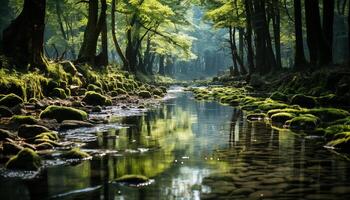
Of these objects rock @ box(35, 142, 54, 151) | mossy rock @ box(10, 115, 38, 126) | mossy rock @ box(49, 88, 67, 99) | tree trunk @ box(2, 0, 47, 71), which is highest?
tree trunk @ box(2, 0, 47, 71)

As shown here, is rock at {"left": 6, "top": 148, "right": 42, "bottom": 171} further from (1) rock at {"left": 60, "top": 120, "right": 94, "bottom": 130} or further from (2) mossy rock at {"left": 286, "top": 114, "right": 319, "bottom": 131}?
(2) mossy rock at {"left": 286, "top": 114, "right": 319, "bottom": 131}

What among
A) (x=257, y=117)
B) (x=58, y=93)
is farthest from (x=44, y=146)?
(x=58, y=93)

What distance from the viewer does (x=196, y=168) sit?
825 centimetres

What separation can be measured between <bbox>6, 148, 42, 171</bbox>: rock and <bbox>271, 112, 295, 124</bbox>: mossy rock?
28.6 ft

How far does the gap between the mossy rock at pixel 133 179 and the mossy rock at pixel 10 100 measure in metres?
8.28

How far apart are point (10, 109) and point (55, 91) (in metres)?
4.84

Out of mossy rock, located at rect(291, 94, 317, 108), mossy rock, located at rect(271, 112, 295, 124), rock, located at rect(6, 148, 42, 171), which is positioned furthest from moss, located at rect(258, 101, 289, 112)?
rock, located at rect(6, 148, 42, 171)

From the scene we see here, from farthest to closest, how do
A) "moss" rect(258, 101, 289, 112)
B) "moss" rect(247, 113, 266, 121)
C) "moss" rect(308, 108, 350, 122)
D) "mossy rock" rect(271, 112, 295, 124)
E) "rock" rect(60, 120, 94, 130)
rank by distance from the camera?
"moss" rect(258, 101, 289, 112), "moss" rect(247, 113, 266, 121), "mossy rock" rect(271, 112, 295, 124), "moss" rect(308, 108, 350, 122), "rock" rect(60, 120, 94, 130)

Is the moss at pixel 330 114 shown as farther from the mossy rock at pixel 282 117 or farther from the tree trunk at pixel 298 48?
the tree trunk at pixel 298 48

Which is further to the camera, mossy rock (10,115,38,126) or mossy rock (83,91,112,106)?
mossy rock (83,91,112,106)

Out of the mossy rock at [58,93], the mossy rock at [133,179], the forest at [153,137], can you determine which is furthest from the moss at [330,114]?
the mossy rock at [58,93]

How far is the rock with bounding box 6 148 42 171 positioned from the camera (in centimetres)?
779

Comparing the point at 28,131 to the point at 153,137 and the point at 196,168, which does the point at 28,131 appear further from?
the point at 196,168

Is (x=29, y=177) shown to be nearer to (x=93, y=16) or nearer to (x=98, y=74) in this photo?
(x=98, y=74)
